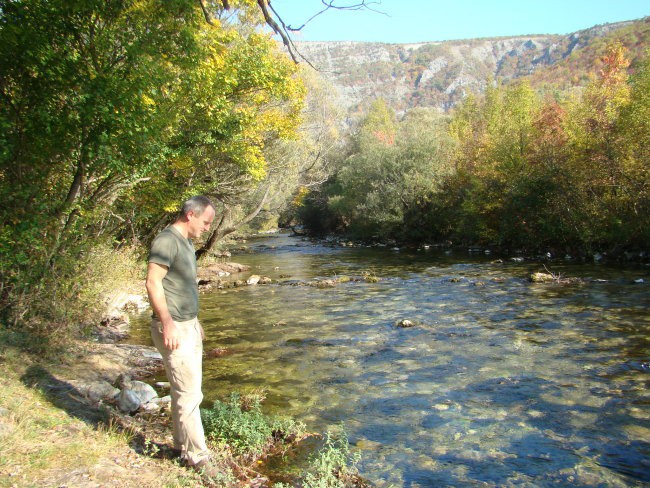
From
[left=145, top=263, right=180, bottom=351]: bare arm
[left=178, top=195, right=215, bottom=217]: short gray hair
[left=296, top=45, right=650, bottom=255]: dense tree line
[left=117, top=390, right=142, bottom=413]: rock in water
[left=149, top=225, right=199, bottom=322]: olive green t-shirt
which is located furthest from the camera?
[left=296, top=45, right=650, bottom=255]: dense tree line

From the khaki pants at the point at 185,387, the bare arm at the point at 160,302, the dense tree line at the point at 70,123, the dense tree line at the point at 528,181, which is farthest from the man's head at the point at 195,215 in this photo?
the dense tree line at the point at 528,181

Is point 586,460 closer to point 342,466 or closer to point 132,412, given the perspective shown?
point 342,466

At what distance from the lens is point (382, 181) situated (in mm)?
39219

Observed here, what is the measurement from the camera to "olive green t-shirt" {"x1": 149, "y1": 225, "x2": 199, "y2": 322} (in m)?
4.52

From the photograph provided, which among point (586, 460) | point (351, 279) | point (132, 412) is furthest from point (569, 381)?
point (351, 279)

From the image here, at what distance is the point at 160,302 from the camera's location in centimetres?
438

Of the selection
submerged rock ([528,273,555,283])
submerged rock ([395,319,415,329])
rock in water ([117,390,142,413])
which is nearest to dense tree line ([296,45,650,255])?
submerged rock ([528,273,555,283])

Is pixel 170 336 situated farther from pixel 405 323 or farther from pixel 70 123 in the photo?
pixel 405 323

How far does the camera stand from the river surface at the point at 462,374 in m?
5.78

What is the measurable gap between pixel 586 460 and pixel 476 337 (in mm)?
5578

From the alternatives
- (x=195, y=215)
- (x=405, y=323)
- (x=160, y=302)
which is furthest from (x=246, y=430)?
(x=405, y=323)

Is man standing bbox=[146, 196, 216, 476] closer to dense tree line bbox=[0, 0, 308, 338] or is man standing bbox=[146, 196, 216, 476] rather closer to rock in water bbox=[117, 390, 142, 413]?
rock in water bbox=[117, 390, 142, 413]

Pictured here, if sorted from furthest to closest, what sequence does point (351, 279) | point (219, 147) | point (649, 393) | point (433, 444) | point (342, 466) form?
point (351, 279), point (219, 147), point (649, 393), point (433, 444), point (342, 466)

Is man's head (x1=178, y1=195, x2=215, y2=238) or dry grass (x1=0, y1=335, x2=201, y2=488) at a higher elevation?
man's head (x1=178, y1=195, x2=215, y2=238)
